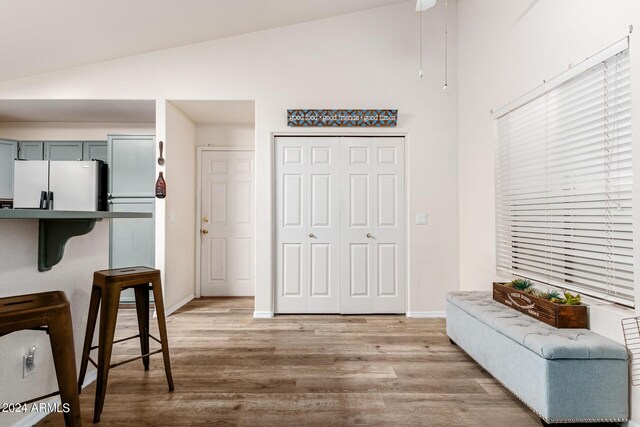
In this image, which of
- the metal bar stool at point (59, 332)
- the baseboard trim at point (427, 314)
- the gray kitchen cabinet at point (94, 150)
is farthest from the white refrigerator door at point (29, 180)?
the baseboard trim at point (427, 314)

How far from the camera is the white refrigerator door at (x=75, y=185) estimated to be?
3.71 m

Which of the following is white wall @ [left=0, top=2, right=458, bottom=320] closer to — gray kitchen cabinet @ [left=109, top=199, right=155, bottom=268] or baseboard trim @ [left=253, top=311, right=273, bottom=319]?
baseboard trim @ [left=253, top=311, right=273, bottom=319]

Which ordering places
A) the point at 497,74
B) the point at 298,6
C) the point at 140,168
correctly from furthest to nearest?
the point at 140,168 < the point at 298,6 < the point at 497,74

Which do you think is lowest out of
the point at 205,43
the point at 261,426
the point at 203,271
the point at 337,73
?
the point at 261,426

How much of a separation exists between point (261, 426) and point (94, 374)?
1.32 meters

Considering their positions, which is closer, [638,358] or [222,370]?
[638,358]

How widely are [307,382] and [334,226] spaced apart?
5.99ft

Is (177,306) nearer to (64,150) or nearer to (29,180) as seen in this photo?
(29,180)

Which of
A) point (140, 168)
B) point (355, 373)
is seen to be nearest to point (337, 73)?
point (140, 168)

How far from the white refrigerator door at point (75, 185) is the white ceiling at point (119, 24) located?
1.04 meters

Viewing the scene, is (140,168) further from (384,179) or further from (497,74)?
(497,74)

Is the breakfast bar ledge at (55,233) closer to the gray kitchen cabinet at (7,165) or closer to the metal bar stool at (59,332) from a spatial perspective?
the metal bar stool at (59,332)

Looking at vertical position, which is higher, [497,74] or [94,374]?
[497,74]

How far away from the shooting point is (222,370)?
2289 mm
